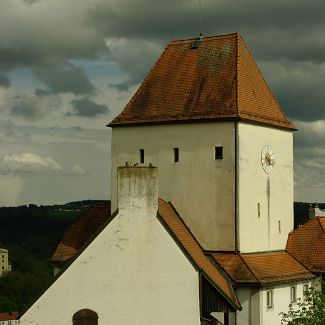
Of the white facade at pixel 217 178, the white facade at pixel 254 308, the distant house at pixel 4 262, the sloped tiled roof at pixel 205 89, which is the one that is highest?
the distant house at pixel 4 262

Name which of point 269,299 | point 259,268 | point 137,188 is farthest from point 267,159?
point 137,188

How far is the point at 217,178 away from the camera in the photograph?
3900cm

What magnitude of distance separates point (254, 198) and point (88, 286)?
33.8ft

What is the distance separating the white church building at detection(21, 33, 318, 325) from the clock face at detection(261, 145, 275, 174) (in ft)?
0.31

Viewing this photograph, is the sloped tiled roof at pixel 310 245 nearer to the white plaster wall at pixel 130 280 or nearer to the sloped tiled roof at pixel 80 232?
the sloped tiled roof at pixel 80 232

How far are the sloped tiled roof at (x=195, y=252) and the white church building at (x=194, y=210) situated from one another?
0.24ft

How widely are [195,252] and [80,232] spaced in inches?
323

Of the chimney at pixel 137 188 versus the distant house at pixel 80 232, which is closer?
the chimney at pixel 137 188

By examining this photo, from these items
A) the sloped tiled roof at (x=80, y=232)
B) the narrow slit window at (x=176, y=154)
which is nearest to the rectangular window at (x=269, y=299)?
the narrow slit window at (x=176, y=154)

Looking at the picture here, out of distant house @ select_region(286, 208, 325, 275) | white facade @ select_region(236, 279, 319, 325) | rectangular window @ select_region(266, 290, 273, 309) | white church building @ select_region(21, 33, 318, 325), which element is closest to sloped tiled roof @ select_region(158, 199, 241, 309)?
white church building @ select_region(21, 33, 318, 325)

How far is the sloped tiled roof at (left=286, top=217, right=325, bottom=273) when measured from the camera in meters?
41.9

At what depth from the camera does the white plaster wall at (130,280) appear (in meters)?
32.5

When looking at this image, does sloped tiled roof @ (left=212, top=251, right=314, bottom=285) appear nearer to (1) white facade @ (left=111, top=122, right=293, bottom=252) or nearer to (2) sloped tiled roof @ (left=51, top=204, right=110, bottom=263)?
(1) white facade @ (left=111, top=122, right=293, bottom=252)

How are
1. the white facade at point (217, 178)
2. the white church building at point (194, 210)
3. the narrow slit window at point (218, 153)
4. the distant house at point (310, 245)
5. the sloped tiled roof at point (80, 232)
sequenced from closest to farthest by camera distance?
the white church building at point (194, 210)
the white facade at point (217, 178)
the narrow slit window at point (218, 153)
the distant house at point (310, 245)
the sloped tiled roof at point (80, 232)
